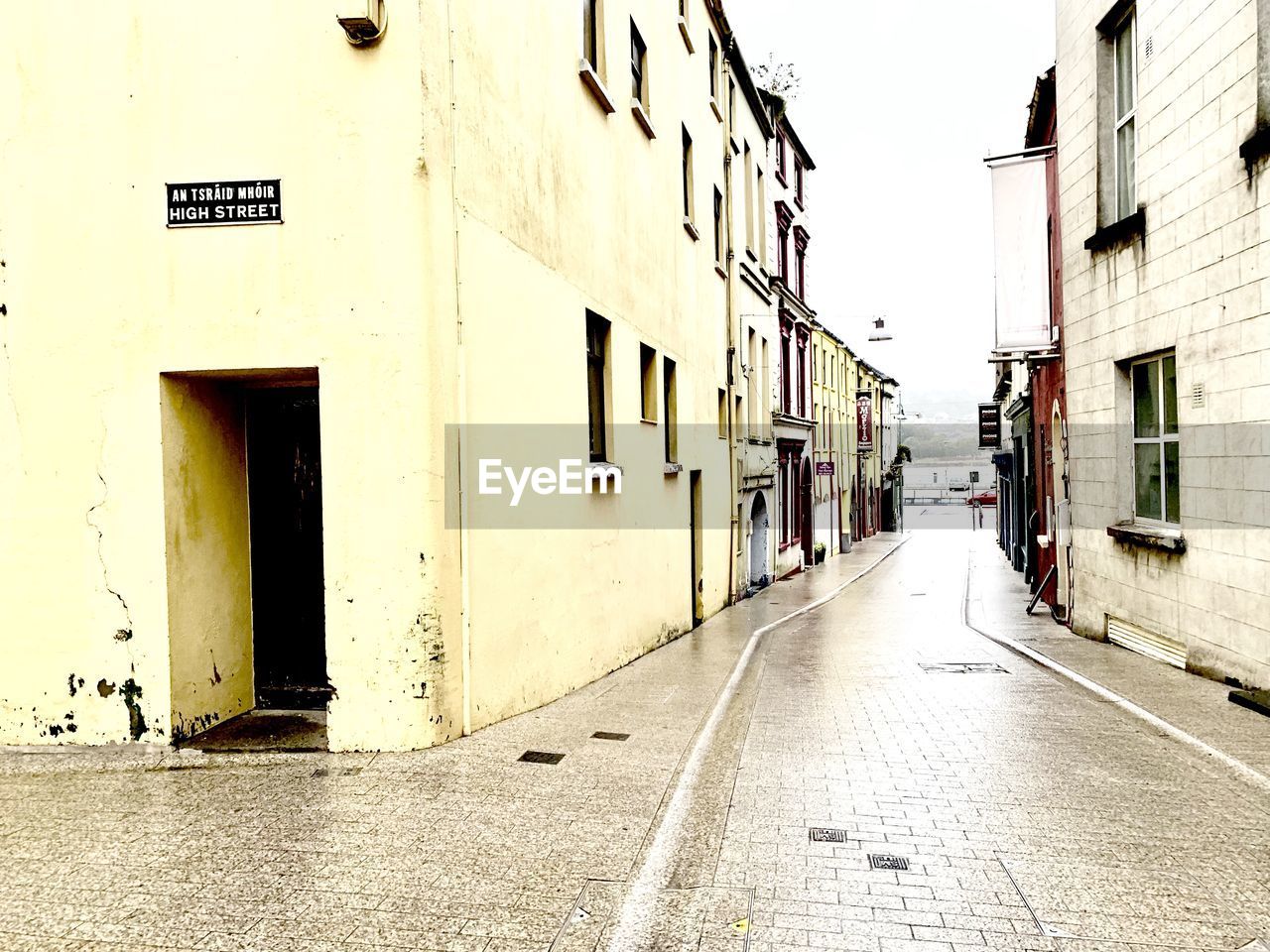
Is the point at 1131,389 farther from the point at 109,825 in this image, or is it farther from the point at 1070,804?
the point at 109,825

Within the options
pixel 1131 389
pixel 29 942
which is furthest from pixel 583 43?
pixel 29 942

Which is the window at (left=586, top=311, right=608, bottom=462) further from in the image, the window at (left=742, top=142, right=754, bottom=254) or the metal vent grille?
the window at (left=742, top=142, right=754, bottom=254)

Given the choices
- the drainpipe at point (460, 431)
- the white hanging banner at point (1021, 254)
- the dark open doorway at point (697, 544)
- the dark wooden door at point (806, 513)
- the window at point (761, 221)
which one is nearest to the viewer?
the drainpipe at point (460, 431)

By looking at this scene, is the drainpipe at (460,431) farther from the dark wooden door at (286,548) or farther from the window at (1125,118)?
the window at (1125,118)

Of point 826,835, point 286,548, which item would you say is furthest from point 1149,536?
point 286,548

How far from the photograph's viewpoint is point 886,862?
4.32m

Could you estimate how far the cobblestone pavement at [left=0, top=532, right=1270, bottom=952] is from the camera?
12.0ft

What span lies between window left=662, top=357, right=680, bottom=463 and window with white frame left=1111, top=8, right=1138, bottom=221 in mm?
6184

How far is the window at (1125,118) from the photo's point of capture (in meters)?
10.1

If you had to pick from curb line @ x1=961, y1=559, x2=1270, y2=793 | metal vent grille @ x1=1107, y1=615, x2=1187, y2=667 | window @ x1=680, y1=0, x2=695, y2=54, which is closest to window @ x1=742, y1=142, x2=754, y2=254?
window @ x1=680, y1=0, x2=695, y2=54

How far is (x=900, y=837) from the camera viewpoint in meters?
4.62

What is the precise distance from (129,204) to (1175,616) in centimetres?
992

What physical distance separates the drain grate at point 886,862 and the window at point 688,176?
12.4 meters

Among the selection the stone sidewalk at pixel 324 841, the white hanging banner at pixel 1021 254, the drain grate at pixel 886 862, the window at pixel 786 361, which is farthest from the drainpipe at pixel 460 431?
the window at pixel 786 361
